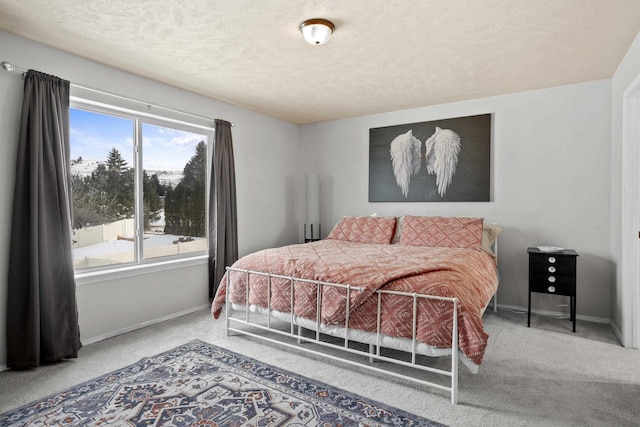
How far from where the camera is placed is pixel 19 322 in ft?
8.09

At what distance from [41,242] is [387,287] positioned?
241 cm

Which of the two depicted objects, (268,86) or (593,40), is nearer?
(593,40)

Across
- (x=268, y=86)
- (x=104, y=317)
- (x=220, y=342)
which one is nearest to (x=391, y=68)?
(x=268, y=86)

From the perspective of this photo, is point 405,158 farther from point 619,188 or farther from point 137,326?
point 137,326

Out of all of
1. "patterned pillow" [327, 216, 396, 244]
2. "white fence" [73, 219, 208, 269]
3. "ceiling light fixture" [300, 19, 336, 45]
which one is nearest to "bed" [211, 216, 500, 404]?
"patterned pillow" [327, 216, 396, 244]

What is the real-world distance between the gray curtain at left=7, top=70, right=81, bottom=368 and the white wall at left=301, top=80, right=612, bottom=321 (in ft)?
11.7

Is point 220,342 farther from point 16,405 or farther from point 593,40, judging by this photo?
point 593,40

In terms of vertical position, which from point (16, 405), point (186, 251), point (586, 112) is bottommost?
point (16, 405)

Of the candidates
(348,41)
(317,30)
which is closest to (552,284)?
(348,41)

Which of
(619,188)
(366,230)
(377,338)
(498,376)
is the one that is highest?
(619,188)

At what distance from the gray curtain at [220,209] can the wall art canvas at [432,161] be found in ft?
6.01

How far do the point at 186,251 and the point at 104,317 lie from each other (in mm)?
1048

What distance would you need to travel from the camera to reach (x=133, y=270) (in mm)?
3254

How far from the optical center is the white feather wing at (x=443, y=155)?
4.15 meters
